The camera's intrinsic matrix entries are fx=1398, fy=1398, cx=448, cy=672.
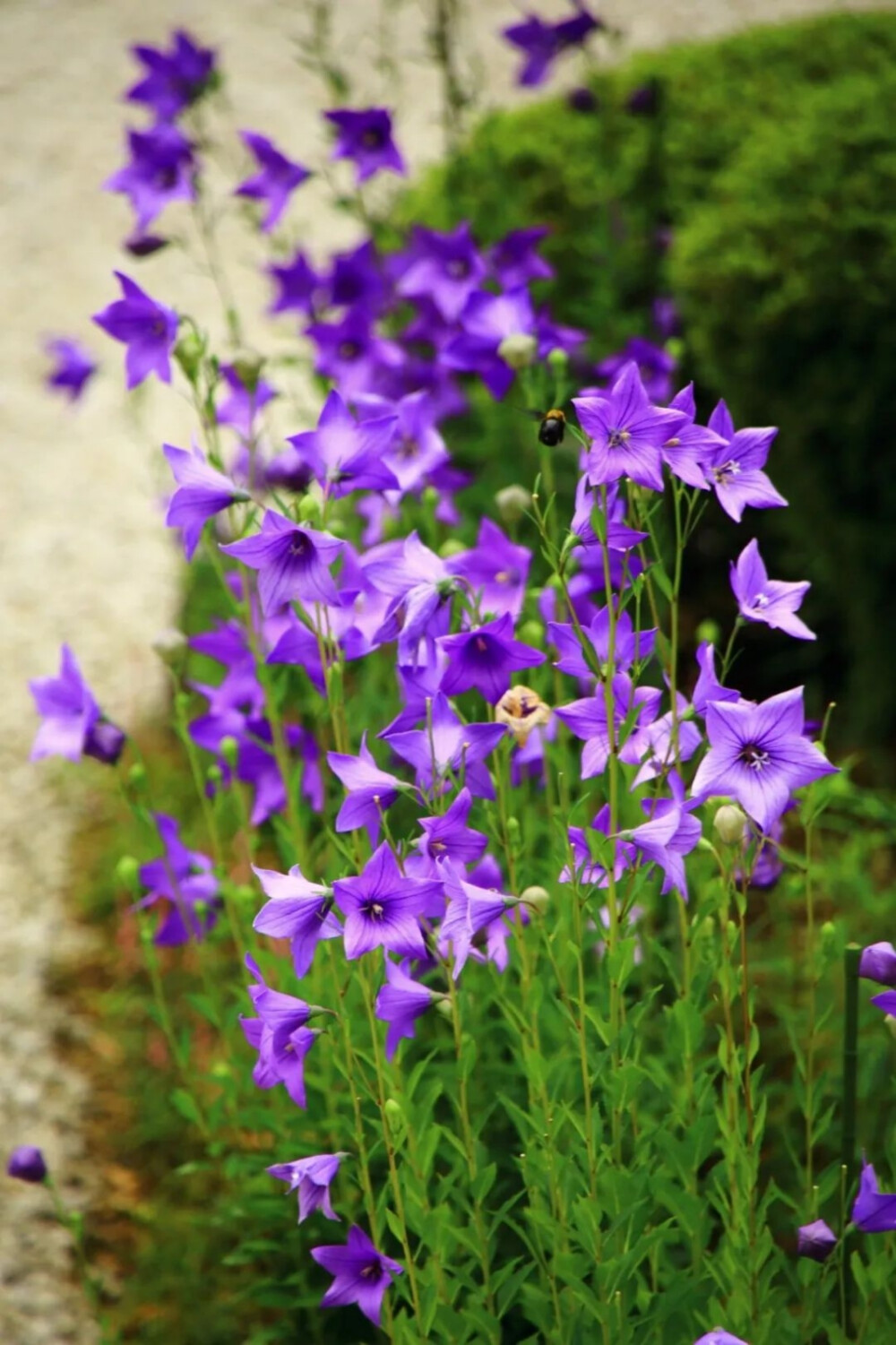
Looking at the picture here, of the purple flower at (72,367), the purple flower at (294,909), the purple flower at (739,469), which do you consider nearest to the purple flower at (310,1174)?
the purple flower at (294,909)

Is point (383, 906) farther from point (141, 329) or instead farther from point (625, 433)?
point (141, 329)

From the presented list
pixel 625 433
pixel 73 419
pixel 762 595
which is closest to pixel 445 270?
pixel 762 595

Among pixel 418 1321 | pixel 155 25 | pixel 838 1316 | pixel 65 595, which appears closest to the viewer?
pixel 418 1321

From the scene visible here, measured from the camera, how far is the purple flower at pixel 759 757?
1.34m

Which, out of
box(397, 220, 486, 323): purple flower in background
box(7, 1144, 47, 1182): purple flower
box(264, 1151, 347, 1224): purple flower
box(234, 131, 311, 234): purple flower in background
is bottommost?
box(7, 1144, 47, 1182): purple flower

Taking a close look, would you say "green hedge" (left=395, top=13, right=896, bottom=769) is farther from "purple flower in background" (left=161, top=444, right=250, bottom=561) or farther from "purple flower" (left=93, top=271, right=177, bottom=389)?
"purple flower in background" (left=161, top=444, right=250, bottom=561)

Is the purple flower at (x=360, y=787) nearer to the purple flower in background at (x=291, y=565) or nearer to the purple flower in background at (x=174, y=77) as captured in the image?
the purple flower in background at (x=291, y=565)

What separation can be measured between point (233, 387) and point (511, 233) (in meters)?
0.71

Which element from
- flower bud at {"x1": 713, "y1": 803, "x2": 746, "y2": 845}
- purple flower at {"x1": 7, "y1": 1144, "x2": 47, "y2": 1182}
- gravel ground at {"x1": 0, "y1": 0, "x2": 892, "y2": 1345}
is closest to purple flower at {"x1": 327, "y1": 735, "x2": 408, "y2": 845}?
flower bud at {"x1": 713, "y1": 803, "x2": 746, "y2": 845}

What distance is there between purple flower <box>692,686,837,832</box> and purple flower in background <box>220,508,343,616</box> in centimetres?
44

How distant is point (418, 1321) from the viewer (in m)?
1.56

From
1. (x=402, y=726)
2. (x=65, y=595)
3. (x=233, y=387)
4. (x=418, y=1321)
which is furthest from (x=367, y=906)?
(x=65, y=595)

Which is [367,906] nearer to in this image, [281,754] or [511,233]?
[281,754]

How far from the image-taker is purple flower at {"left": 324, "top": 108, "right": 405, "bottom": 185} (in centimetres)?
303
